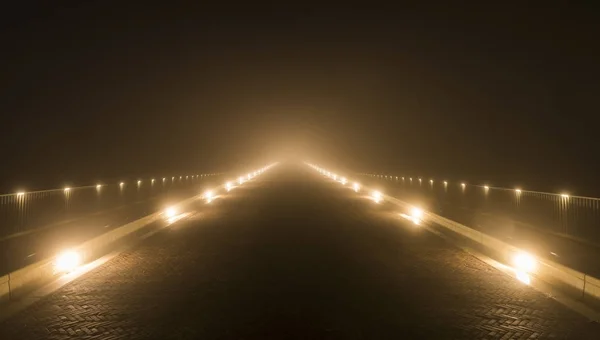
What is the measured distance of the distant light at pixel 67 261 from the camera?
35.9ft

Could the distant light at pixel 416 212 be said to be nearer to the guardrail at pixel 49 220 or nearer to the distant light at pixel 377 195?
the distant light at pixel 377 195

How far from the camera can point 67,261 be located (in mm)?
11359

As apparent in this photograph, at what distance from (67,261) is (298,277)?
5111 millimetres

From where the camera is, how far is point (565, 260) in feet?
38.6

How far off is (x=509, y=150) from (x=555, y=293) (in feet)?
597

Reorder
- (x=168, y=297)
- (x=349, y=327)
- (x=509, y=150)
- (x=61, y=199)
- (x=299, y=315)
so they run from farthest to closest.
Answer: (x=509, y=150) → (x=61, y=199) → (x=168, y=297) → (x=299, y=315) → (x=349, y=327)

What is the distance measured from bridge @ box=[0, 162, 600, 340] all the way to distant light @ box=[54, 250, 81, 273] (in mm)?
30

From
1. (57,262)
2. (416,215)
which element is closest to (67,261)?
(57,262)

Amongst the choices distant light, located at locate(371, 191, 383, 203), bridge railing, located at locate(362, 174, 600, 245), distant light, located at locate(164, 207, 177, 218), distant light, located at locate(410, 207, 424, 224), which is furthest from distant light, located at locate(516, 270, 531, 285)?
distant light, located at locate(371, 191, 383, 203)

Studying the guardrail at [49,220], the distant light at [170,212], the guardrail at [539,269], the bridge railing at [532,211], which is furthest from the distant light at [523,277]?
the distant light at [170,212]

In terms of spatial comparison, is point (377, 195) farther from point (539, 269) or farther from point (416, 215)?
point (539, 269)

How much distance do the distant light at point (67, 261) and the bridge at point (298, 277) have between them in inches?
1.2

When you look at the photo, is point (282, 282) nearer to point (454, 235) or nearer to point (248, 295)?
point (248, 295)

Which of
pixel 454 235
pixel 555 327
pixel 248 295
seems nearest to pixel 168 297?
pixel 248 295
